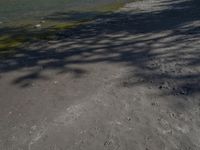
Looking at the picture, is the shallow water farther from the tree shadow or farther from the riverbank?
the tree shadow

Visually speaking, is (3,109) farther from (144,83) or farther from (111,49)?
(111,49)

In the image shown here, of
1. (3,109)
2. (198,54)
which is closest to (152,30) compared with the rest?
(198,54)

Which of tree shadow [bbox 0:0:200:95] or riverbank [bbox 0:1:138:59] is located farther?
riverbank [bbox 0:1:138:59]

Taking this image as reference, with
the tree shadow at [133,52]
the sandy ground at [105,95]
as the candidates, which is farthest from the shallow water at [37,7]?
the sandy ground at [105,95]

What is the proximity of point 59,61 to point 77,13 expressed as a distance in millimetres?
12411

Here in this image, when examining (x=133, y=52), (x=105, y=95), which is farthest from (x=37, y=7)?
(x=105, y=95)

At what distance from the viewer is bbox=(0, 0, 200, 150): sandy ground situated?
4656 millimetres

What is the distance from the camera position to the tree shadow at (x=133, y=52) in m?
6.59

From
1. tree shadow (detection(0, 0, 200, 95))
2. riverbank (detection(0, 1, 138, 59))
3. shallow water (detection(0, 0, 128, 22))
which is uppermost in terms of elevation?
tree shadow (detection(0, 0, 200, 95))

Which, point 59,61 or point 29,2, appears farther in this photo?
point 29,2

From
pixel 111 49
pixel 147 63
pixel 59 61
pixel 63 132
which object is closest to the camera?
pixel 63 132

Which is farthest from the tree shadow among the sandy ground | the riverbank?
the riverbank

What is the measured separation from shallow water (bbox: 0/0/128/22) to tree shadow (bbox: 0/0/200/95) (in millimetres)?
8348

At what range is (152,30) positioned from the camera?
1135 cm
